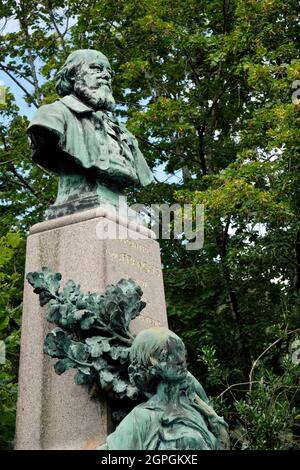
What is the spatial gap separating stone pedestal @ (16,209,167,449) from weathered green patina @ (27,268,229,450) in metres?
0.28

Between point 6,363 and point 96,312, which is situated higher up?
point 6,363

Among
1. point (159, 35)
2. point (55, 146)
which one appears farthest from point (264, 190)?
point (55, 146)

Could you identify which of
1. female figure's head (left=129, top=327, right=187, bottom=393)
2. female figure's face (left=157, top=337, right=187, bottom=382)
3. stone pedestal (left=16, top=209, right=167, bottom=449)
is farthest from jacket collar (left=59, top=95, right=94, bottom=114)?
female figure's face (left=157, top=337, right=187, bottom=382)

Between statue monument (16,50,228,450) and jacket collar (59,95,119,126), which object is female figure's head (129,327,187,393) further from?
jacket collar (59,95,119,126)

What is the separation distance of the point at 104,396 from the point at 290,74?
23.2 feet

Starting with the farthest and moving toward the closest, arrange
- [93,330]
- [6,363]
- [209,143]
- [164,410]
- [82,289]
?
[209,143]
[6,363]
[82,289]
[93,330]
[164,410]

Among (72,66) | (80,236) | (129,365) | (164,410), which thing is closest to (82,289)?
(80,236)

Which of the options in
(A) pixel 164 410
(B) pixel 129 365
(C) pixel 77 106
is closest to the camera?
(A) pixel 164 410

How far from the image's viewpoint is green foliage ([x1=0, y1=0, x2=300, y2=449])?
38.6ft

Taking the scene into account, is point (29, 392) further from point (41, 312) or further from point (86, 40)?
point (86, 40)

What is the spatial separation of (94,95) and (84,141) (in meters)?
0.45

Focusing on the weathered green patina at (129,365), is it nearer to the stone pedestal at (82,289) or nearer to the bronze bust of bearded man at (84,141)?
the stone pedestal at (82,289)

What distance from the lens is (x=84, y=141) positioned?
6.90 metres

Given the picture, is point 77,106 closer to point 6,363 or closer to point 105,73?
point 105,73
